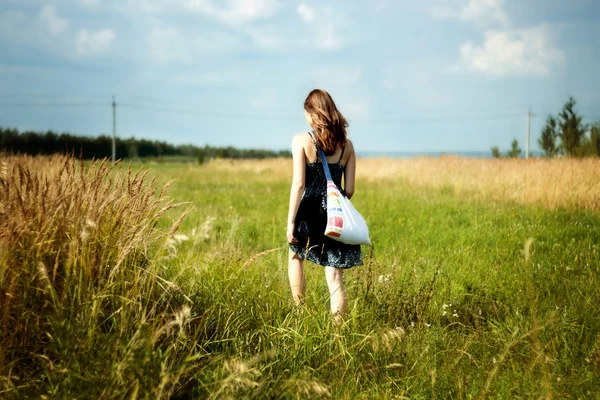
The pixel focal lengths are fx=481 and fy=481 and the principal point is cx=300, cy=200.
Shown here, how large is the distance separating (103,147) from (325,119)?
156 ft

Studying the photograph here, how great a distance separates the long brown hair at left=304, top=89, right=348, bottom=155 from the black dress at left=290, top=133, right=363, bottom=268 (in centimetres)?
11

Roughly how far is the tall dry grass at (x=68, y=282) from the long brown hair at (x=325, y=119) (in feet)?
4.78

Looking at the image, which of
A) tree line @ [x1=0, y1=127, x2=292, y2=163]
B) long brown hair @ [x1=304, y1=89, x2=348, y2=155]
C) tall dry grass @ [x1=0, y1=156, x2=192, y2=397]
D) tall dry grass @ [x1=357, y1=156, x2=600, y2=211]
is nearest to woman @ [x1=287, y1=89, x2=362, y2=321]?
long brown hair @ [x1=304, y1=89, x2=348, y2=155]

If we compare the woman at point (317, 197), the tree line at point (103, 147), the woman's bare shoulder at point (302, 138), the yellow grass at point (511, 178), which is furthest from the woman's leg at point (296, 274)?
the tree line at point (103, 147)

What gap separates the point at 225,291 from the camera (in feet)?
11.9

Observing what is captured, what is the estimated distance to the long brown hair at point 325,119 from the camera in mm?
3916

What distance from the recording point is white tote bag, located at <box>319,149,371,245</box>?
3.78m

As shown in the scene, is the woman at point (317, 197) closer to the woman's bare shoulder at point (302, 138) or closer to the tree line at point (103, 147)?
the woman's bare shoulder at point (302, 138)

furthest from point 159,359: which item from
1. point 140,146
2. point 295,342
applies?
point 140,146

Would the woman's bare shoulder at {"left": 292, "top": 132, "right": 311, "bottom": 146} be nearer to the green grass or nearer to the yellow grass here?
the green grass

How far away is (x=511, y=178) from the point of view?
13.7 m

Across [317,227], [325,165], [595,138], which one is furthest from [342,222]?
[595,138]

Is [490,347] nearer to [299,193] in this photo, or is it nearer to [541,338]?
[541,338]

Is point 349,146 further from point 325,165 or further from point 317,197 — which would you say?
point 317,197
